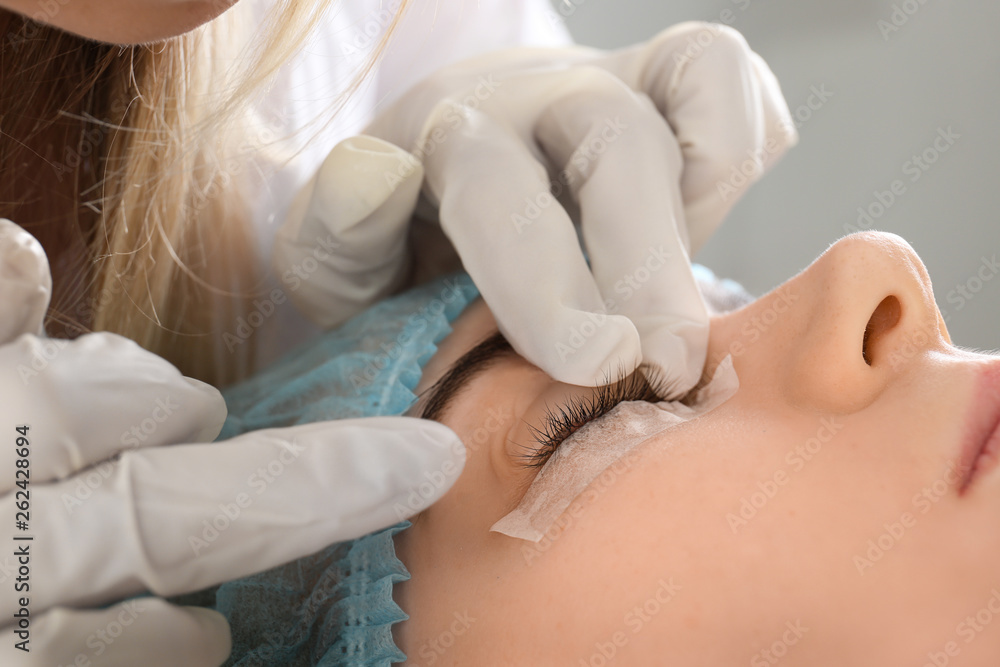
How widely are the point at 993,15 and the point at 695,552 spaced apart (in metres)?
1.29

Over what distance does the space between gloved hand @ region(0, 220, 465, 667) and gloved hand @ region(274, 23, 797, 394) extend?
17 cm

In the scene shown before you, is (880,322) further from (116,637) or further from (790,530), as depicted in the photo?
(116,637)

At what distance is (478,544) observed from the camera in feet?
1.62

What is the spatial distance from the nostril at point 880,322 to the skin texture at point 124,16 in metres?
0.54

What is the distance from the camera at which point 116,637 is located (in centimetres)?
35

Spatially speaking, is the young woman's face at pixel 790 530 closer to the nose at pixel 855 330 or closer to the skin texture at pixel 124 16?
the nose at pixel 855 330

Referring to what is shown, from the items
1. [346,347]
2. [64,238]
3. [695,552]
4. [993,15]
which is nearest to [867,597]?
[695,552]

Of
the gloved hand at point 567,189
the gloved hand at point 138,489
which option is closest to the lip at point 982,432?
the gloved hand at point 567,189

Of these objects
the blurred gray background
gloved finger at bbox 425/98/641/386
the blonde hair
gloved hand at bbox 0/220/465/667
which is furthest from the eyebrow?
the blurred gray background

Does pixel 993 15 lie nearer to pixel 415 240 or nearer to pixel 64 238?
pixel 415 240

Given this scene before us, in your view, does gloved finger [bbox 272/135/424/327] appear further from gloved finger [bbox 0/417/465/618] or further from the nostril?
the nostril

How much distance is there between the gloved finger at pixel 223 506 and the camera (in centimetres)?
34

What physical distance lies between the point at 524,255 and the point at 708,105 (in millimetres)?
286

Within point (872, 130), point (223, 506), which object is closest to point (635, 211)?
point (223, 506)
